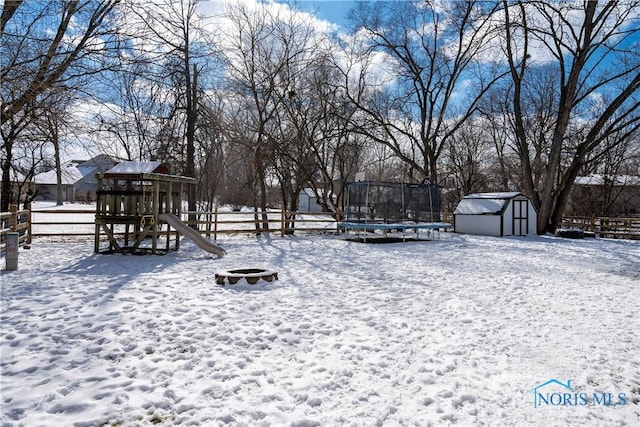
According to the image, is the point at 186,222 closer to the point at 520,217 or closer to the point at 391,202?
the point at 391,202

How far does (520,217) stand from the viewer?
19391 millimetres

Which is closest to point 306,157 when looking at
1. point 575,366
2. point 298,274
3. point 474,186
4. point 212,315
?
point 298,274

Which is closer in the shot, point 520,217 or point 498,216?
point 498,216

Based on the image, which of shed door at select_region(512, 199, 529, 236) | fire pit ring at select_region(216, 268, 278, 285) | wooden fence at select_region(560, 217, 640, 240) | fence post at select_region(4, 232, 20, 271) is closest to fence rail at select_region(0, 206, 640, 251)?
wooden fence at select_region(560, 217, 640, 240)

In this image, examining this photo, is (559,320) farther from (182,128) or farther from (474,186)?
(474,186)

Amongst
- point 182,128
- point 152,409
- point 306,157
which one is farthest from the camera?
point 306,157

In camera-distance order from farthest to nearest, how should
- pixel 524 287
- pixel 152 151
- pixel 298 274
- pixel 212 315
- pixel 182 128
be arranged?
1. pixel 152 151
2. pixel 182 128
3. pixel 298 274
4. pixel 524 287
5. pixel 212 315

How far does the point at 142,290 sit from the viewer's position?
6.49m

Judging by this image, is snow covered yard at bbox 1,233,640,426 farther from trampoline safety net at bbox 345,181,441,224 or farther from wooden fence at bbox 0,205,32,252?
trampoline safety net at bbox 345,181,441,224

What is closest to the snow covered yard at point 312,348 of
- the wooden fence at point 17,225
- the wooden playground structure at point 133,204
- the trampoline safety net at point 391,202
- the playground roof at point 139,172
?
the wooden playground structure at point 133,204

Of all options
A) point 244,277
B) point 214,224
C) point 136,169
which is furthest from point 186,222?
point 244,277

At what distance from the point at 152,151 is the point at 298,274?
13912mm

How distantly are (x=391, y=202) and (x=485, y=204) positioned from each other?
615cm

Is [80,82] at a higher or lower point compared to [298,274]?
higher
